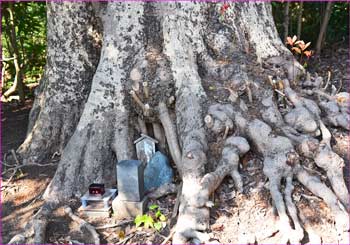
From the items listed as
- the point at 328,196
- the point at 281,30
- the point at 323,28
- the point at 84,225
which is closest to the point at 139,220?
the point at 84,225

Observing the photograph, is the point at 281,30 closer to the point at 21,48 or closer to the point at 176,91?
the point at 21,48

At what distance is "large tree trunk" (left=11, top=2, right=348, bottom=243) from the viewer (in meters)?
4.19

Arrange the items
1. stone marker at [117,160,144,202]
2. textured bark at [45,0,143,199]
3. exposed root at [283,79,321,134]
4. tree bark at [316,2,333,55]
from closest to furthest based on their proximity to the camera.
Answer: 1. stone marker at [117,160,144,202]
2. exposed root at [283,79,321,134]
3. textured bark at [45,0,143,199]
4. tree bark at [316,2,333,55]

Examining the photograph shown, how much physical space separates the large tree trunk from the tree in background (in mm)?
2666

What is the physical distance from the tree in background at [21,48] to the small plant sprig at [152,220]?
455 centimetres

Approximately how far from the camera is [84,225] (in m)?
4.04

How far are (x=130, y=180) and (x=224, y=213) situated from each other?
0.83 m

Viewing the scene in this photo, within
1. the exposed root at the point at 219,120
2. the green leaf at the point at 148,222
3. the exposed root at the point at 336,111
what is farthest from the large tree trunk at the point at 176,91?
the green leaf at the point at 148,222

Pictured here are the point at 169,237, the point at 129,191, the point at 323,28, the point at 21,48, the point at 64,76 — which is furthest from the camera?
the point at 21,48

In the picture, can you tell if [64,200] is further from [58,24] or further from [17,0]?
[17,0]

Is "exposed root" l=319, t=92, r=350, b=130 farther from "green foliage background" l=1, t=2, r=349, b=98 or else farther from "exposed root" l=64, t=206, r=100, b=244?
"green foliage background" l=1, t=2, r=349, b=98

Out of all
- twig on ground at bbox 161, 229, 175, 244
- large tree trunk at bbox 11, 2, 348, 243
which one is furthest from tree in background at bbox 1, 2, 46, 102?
twig on ground at bbox 161, 229, 175, 244

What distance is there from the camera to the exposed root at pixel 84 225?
3.86 meters

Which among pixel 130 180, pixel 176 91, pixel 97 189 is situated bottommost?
pixel 97 189
